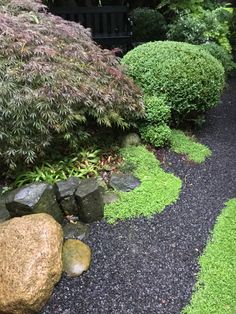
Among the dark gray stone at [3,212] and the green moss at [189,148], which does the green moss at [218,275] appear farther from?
the dark gray stone at [3,212]

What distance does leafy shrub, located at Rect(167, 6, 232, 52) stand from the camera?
729 centimetres

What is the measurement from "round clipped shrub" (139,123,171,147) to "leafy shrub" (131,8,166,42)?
3.91 metres

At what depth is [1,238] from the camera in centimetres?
314

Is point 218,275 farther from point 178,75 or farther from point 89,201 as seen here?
point 178,75

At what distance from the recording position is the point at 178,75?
16.1ft

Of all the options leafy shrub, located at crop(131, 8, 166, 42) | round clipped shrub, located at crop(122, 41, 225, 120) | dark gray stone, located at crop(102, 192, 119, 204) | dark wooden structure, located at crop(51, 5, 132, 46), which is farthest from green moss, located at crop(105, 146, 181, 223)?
leafy shrub, located at crop(131, 8, 166, 42)

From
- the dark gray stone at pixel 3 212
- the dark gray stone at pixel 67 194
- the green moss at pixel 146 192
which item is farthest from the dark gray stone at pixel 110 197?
the dark gray stone at pixel 3 212

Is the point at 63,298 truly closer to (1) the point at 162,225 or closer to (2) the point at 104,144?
(1) the point at 162,225

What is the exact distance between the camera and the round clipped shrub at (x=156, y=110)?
15.7 feet

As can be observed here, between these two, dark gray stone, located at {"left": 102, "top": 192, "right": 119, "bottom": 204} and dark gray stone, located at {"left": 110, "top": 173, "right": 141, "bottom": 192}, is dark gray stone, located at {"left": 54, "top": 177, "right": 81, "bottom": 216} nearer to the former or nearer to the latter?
dark gray stone, located at {"left": 102, "top": 192, "right": 119, "bottom": 204}

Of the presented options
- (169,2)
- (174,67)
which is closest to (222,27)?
(169,2)

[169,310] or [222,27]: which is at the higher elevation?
[222,27]

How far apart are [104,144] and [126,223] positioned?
4.45 ft

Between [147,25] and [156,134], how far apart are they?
410 cm
